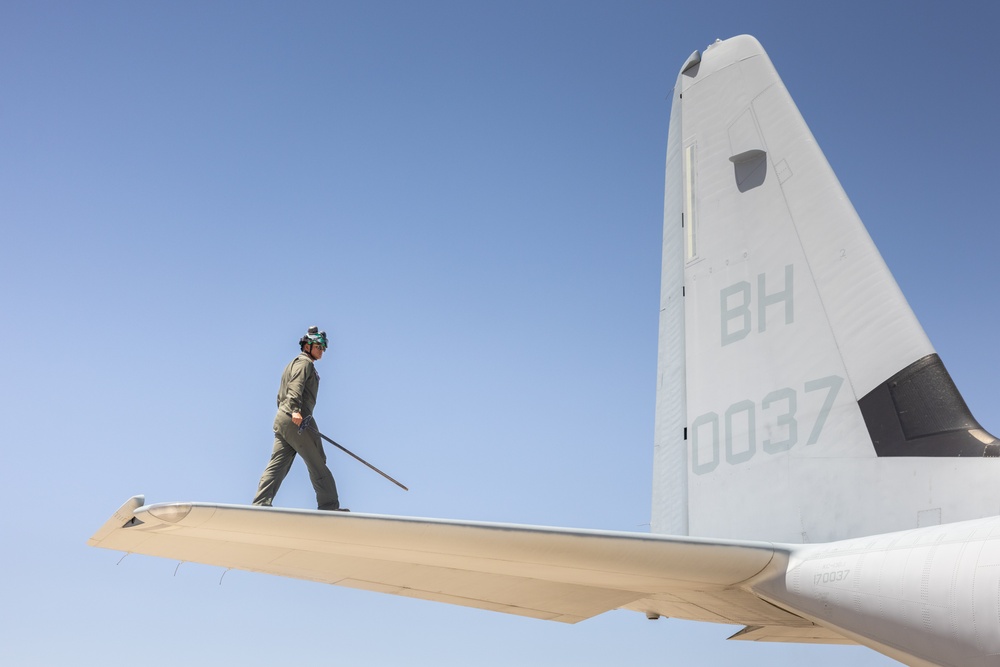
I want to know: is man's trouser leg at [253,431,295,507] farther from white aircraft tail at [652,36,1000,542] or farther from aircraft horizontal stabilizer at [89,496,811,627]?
white aircraft tail at [652,36,1000,542]

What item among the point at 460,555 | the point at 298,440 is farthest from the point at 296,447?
the point at 460,555

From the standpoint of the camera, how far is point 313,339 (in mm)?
9859

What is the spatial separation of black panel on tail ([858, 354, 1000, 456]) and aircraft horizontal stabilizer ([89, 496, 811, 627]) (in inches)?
52.0

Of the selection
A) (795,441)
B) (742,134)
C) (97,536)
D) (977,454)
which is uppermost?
(742,134)

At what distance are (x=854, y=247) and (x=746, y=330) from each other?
130 centimetres

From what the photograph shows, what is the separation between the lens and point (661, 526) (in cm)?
916

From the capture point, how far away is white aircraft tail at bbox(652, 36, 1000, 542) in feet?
22.5

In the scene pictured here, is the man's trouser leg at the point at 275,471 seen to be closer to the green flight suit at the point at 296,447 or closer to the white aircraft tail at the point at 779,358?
the green flight suit at the point at 296,447

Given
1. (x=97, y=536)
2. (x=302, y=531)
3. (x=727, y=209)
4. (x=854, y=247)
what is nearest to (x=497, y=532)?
(x=302, y=531)

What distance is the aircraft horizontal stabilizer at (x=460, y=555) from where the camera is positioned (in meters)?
5.79

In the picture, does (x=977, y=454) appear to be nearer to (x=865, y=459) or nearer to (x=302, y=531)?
(x=865, y=459)

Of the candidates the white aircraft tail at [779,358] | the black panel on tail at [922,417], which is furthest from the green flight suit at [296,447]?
the black panel on tail at [922,417]

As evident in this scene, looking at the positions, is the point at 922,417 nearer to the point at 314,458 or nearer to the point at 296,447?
the point at 314,458

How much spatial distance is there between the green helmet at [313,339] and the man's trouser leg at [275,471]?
1.05 m
